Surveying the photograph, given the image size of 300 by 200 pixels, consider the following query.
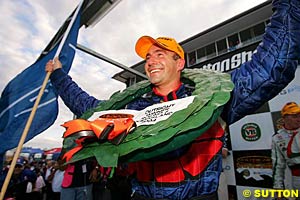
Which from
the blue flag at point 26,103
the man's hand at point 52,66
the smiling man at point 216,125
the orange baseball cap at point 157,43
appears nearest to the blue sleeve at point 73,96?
the man's hand at point 52,66

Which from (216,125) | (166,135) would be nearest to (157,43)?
(216,125)

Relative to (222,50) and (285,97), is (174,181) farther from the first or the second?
(222,50)

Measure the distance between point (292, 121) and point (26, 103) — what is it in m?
3.21

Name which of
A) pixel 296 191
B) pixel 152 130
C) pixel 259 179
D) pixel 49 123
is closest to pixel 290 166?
pixel 296 191

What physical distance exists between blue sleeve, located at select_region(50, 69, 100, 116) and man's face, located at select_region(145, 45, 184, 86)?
0.56 m

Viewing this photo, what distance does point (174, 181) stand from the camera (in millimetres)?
904

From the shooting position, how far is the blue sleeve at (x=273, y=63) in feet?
2.70

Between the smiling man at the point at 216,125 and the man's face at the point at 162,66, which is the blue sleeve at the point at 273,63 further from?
the man's face at the point at 162,66

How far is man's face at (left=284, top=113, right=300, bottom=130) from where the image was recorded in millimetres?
2496

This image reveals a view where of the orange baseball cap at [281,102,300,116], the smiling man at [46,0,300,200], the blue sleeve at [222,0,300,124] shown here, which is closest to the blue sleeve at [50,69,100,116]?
the smiling man at [46,0,300,200]

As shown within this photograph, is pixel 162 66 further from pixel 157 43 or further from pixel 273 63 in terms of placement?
pixel 273 63

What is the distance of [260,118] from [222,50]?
454 centimetres

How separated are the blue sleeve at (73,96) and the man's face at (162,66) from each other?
557mm

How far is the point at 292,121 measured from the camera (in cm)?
252
